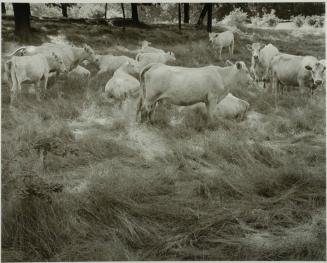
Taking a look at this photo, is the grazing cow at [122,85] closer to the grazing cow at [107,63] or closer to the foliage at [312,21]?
the grazing cow at [107,63]

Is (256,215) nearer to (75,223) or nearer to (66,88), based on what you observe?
(75,223)

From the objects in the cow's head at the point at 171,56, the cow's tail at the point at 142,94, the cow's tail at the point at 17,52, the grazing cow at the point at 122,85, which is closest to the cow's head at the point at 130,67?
the grazing cow at the point at 122,85

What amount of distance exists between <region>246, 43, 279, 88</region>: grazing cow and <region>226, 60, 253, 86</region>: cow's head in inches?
6.2

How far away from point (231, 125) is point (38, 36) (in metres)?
2.26

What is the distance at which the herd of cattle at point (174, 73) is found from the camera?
540 centimetres

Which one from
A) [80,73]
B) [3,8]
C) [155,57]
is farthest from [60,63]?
[3,8]

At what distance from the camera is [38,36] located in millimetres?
5227

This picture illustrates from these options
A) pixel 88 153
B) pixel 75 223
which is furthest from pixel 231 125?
pixel 75 223

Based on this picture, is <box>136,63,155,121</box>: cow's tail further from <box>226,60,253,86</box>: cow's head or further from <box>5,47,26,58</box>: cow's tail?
<box>5,47,26,58</box>: cow's tail

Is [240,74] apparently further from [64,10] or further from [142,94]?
[64,10]

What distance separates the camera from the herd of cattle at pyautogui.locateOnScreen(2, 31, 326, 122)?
5.40 m

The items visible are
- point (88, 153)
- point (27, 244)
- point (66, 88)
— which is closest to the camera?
point (27, 244)

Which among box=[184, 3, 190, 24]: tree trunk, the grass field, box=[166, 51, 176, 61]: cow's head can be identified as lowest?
the grass field

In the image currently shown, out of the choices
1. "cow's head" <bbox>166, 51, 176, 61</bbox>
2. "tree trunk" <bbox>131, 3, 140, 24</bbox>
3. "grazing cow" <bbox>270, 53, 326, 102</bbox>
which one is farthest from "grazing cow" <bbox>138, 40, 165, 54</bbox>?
"grazing cow" <bbox>270, 53, 326, 102</bbox>
